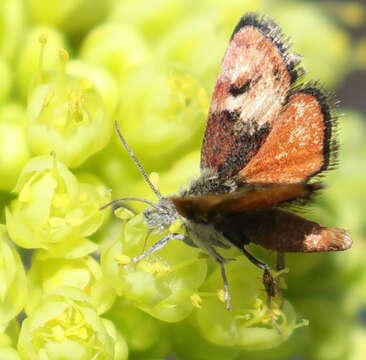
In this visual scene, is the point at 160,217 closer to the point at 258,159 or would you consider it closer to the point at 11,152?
the point at 258,159

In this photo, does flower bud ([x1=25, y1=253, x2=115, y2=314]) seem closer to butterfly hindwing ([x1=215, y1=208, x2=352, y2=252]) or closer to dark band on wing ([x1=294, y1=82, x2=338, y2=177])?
butterfly hindwing ([x1=215, y1=208, x2=352, y2=252])

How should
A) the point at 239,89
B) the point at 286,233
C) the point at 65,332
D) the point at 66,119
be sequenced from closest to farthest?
the point at 65,332 < the point at 286,233 < the point at 66,119 < the point at 239,89

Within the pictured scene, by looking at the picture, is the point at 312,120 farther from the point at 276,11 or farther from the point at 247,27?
the point at 276,11

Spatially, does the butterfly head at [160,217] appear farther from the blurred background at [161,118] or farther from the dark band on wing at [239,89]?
the dark band on wing at [239,89]

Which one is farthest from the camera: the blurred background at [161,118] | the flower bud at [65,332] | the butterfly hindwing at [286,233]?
the blurred background at [161,118]

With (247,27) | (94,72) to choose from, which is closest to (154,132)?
(94,72)

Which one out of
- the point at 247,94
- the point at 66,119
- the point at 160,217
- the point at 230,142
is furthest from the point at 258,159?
the point at 66,119

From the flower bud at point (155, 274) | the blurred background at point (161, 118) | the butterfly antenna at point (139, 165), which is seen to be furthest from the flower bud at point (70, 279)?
the butterfly antenna at point (139, 165)

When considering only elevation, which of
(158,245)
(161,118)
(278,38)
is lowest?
(158,245)
